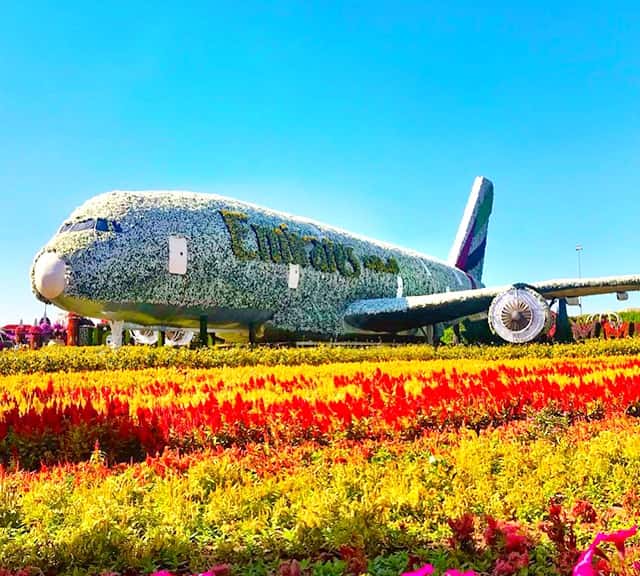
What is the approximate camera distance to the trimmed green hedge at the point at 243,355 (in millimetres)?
12727

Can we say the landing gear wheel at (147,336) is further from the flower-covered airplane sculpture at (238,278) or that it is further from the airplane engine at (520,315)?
the airplane engine at (520,315)

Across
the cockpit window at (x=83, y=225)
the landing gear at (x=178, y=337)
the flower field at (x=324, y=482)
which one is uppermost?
the cockpit window at (x=83, y=225)

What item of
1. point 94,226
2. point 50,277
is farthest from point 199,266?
point 50,277

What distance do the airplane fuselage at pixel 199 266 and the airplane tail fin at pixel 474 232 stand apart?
15.0 m

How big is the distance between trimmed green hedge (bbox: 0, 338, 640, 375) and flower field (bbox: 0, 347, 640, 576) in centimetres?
474

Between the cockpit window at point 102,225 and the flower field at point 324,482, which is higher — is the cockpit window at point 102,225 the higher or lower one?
the higher one

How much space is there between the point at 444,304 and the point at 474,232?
1763 centimetres

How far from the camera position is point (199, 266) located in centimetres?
1606

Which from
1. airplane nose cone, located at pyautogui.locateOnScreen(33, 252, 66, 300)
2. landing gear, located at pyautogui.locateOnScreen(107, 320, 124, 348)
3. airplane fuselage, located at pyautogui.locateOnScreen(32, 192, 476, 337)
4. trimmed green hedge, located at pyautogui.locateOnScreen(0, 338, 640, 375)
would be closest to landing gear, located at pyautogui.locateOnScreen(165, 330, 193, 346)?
airplane fuselage, located at pyautogui.locateOnScreen(32, 192, 476, 337)

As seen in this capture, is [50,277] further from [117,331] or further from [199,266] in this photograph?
[199,266]

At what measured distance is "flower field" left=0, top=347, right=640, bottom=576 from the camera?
10.3ft

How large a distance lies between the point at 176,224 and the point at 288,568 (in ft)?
45.7

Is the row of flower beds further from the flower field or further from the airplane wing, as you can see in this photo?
the airplane wing

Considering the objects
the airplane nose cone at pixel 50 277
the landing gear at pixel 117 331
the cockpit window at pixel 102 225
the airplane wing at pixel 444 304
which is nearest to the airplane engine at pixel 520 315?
the airplane wing at pixel 444 304
